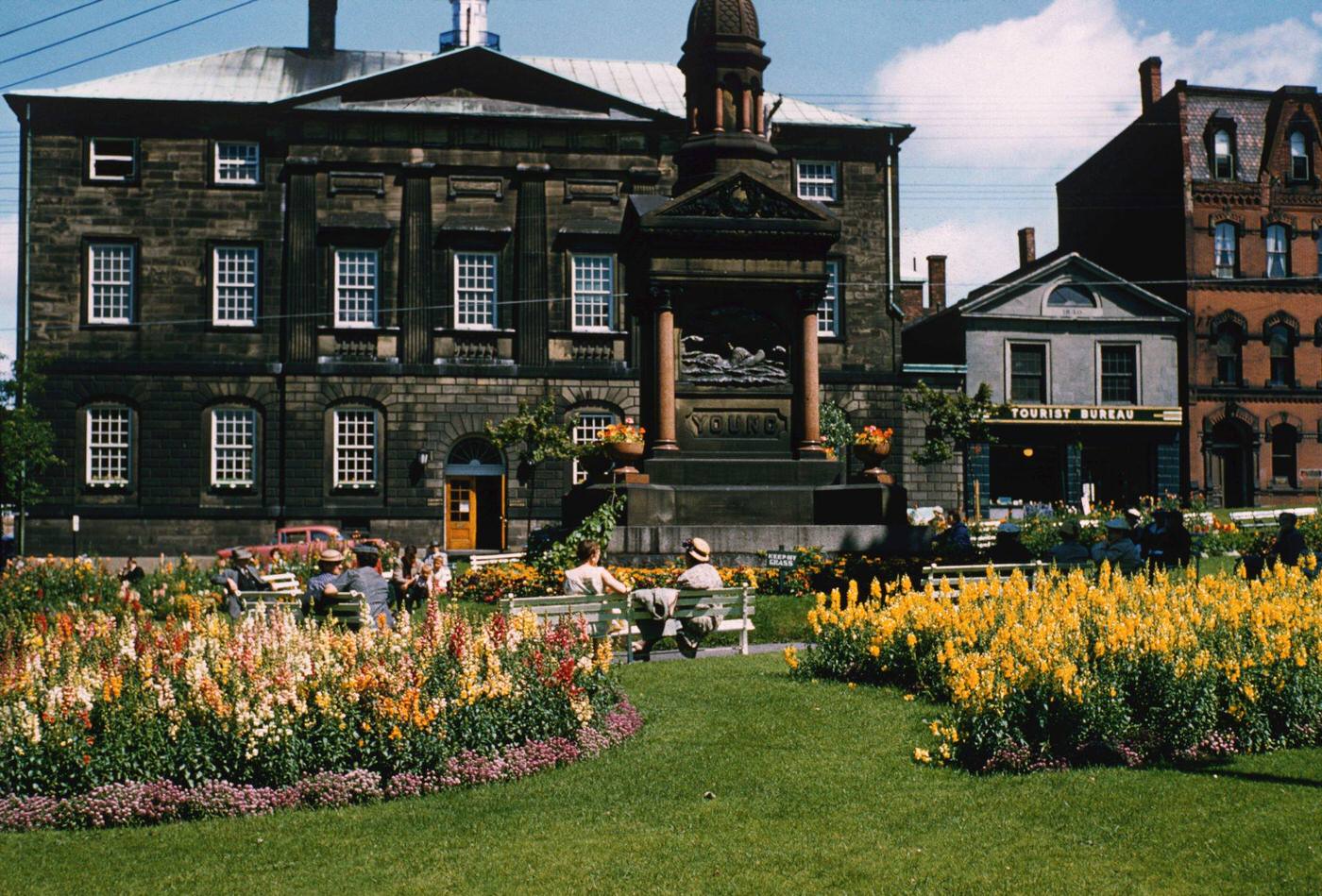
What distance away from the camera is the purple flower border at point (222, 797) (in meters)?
8.88

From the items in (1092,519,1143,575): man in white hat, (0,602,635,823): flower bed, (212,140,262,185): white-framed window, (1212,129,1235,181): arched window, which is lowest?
(0,602,635,823): flower bed

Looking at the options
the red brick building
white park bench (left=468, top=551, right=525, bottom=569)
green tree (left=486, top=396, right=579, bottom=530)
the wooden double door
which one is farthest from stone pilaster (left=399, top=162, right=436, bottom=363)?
the red brick building

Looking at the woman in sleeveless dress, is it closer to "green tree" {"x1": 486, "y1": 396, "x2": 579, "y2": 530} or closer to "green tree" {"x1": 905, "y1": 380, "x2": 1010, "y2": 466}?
"green tree" {"x1": 486, "y1": 396, "x2": 579, "y2": 530}

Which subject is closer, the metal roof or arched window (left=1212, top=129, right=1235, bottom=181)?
the metal roof

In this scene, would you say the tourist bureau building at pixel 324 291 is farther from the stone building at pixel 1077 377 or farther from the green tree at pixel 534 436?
the stone building at pixel 1077 377

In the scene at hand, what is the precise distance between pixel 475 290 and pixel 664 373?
2498cm

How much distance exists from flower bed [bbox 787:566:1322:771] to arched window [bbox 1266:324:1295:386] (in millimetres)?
44882

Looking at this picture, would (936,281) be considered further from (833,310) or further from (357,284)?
(357,284)

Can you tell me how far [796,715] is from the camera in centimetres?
1129

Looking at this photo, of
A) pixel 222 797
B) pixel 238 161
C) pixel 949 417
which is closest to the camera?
pixel 222 797

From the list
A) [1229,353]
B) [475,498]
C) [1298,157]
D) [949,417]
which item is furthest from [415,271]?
[1298,157]

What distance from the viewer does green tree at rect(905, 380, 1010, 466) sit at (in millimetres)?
44438

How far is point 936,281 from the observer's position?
6134cm

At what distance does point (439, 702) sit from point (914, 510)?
32.8m
